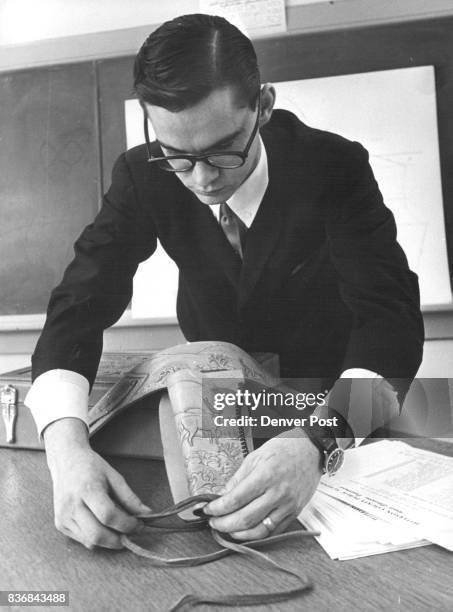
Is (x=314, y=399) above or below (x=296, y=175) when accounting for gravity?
below

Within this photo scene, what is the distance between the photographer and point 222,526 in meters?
0.47

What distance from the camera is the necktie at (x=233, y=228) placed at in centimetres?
72

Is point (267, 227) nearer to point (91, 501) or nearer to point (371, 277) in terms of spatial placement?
point (371, 277)

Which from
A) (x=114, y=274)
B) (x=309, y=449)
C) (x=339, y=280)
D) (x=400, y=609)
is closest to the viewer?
(x=400, y=609)

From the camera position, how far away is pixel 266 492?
0.48m

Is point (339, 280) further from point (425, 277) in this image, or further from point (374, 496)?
point (374, 496)

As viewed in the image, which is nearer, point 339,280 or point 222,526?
point 222,526

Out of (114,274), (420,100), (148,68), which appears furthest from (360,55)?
(114,274)

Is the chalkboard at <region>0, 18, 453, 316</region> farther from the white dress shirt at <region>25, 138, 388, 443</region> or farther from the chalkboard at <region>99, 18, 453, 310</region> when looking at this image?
the white dress shirt at <region>25, 138, 388, 443</region>

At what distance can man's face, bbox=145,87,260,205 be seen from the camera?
1.90 ft

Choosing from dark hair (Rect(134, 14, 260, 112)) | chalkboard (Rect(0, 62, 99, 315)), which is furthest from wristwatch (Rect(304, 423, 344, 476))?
chalkboard (Rect(0, 62, 99, 315))

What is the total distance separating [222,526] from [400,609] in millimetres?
152

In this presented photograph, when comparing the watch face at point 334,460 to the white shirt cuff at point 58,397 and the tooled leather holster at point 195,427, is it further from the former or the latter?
the white shirt cuff at point 58,397

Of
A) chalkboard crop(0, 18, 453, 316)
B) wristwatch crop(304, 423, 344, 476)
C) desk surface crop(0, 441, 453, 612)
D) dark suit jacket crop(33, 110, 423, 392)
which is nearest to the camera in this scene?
desk surface crop(0, 441, 453, 612)
